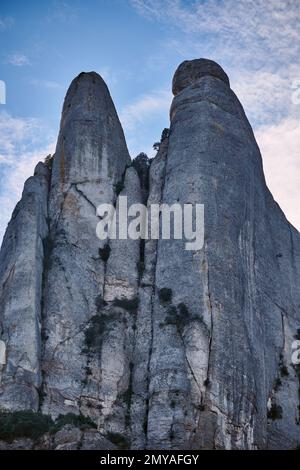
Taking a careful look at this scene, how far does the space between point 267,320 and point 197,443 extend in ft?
36.1

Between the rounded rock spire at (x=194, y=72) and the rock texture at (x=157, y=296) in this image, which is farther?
the rounded rock spire at (x=194, y=72)

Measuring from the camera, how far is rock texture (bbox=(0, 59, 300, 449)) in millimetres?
45469

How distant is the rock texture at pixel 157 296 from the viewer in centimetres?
4547

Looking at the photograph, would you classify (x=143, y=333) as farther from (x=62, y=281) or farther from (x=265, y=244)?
(x=265, y=244)

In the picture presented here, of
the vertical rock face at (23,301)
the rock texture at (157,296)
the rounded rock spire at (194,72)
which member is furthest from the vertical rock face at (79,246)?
the rounded rock spire at (194,72)

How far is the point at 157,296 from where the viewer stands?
50.2 meters

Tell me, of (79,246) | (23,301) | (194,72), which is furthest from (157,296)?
(194,72)

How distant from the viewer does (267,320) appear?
52.3m

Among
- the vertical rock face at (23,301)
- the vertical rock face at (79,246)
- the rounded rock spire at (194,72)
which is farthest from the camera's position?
the rounded rock spire at (194,72)

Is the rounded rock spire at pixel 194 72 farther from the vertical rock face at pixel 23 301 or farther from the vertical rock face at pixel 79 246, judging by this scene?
the vertical rock face at pixel 23 301

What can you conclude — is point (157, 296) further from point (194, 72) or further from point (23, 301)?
point (194, 72)
